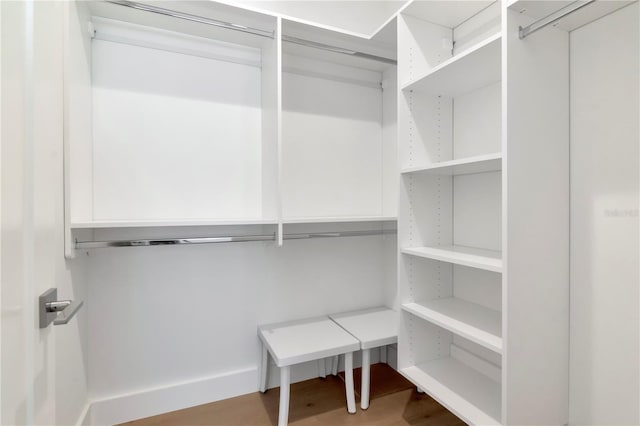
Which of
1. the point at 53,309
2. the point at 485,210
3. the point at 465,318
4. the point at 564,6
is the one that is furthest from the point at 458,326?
the point at 53,309

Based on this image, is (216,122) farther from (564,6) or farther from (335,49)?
(564,6)

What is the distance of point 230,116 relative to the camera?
1.88 metres

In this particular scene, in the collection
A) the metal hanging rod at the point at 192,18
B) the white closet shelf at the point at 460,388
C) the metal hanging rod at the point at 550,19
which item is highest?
the metal hanging rod at the point at 192,18

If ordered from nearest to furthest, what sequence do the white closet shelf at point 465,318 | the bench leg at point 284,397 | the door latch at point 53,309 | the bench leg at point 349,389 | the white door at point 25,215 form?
the white door at point 25,215
the door latch at point 53,309
the white closet shelf at point 465,318
the bench leg at point 284,397
the bench leg at point 349,389

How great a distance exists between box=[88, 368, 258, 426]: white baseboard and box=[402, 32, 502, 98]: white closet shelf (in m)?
1.91

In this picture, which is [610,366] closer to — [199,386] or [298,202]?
[298,202]

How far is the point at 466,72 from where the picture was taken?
4.58 feet

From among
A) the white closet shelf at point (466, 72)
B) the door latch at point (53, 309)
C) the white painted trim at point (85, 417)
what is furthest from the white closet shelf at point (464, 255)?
the white painted trim at point (85, 417)

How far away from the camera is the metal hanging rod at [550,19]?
1.00 meters

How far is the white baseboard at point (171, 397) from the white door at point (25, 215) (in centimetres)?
94

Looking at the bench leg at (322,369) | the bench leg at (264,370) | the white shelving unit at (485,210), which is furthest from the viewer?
the bench leg at (322,369)

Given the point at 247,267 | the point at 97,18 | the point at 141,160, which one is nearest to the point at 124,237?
the point at 141,160

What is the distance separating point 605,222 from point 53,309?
1.75 m

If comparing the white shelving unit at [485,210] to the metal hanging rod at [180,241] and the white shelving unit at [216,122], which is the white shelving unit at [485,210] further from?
the metal hanging rod at [180,241]
